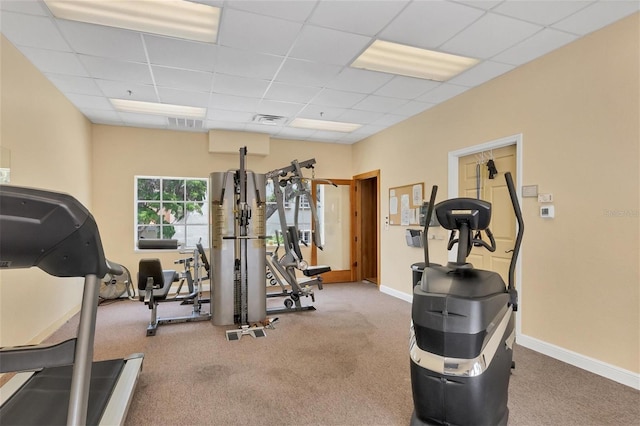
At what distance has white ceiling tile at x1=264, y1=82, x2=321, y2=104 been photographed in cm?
417

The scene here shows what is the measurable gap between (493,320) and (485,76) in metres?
3.05

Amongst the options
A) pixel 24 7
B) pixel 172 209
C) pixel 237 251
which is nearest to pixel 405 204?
pixel 237 251

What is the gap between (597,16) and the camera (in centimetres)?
269

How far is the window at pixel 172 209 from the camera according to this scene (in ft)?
19.6

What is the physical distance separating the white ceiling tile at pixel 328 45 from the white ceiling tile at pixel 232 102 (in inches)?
55.8

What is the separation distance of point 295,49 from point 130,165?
403 cm

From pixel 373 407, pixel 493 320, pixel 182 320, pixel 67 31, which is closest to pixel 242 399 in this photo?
pixel 373 407

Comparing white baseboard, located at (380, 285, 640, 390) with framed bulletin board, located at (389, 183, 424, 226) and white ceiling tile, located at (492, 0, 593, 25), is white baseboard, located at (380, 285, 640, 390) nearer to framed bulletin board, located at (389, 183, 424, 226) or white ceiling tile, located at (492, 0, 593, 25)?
framed bulletin board, located at (389, 183, 424, 226)

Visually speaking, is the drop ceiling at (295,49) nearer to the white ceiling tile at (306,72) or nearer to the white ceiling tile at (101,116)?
the white ceiling tile at (306,72)

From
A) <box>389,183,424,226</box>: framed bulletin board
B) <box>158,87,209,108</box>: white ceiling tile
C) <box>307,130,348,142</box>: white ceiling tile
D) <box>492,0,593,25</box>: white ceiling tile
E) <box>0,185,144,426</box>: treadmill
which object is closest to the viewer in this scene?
<box>0,185,144,426</box>: treadmill

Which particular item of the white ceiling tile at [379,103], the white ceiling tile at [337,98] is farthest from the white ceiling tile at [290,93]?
the white ceiling tile at [379,103]

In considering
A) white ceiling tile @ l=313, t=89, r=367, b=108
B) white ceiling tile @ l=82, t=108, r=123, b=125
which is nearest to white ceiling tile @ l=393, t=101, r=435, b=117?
white ceiling tile @ l=313, t=89, r=367, b=108

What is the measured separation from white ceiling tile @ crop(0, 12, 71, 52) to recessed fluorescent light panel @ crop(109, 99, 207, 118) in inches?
59.5

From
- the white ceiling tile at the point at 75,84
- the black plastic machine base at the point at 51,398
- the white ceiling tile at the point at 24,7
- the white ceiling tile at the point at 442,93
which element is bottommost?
the black plastic machine base at the point at 51,398
